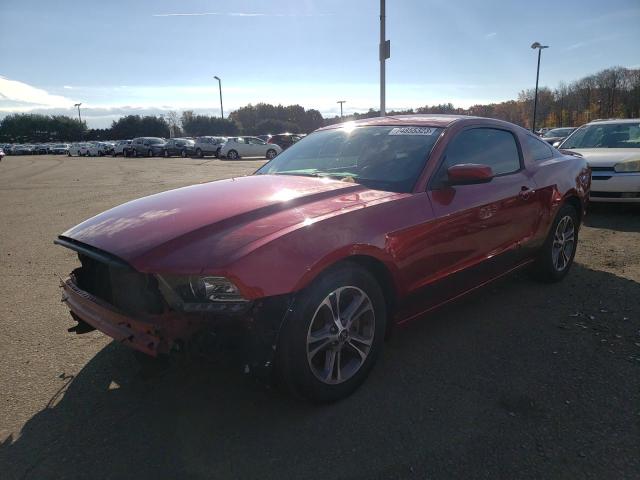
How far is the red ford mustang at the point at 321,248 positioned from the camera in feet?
7.32

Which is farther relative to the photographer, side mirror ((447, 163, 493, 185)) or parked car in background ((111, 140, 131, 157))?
parked car in background ((111, 140, 131, 157))

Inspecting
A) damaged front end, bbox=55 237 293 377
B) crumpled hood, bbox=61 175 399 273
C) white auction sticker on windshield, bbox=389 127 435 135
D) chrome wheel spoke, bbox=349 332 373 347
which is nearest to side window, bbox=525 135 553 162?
white auction sticker on windshield, bbox=389 127 435 135

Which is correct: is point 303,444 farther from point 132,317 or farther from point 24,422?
point 24,422

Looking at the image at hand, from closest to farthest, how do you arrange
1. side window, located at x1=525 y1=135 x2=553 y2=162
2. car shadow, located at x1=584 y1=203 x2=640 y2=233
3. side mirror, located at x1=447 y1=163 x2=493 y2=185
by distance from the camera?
1. side mirror, located at x1=447 y1=163 x2=493 y2=185
2. side window, located at x1=525 y1=135 x2=553 y2=162
3. car shadow, located at x1=584 y1=203 x2=640 y2=233

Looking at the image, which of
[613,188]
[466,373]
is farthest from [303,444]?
[613,188]

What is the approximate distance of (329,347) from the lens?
2.58 m

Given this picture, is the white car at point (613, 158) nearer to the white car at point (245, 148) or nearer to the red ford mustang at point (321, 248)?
the red ford mustang at point (321, 248)

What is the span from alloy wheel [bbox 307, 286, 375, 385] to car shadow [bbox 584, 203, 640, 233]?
19.1ft

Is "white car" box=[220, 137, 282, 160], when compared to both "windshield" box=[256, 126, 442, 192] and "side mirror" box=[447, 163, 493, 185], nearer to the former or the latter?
"windshield" box=[256, 126, 442, 192]

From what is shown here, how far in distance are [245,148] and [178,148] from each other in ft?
29.6

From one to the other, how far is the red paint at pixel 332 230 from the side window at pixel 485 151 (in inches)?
3.1

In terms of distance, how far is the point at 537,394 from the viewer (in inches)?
106

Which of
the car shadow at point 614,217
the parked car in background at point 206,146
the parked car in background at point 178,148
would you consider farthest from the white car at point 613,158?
the parked car in background at point 178,148

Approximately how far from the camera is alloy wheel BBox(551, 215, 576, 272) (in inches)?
177
